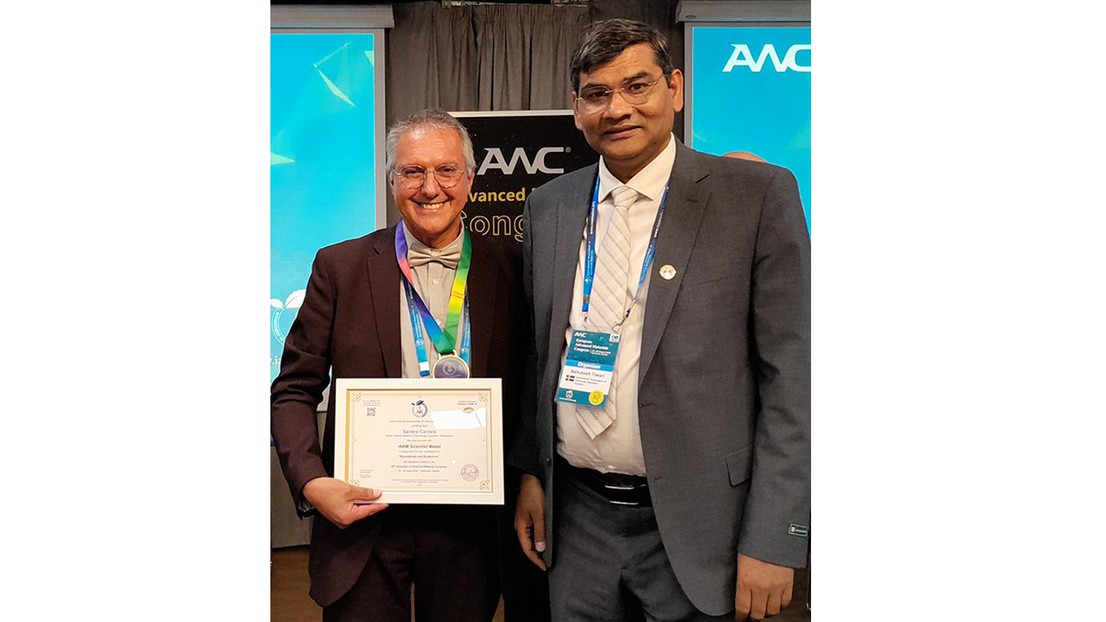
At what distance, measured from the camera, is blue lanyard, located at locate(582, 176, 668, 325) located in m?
1.60

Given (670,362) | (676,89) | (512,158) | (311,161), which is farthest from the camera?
(512,158)

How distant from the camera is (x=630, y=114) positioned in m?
1.61

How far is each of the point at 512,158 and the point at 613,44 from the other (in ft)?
2.24

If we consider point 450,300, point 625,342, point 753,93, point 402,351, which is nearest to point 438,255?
point 450,300

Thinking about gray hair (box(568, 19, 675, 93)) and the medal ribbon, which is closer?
gray hair (box(568, 19, 675, 93))

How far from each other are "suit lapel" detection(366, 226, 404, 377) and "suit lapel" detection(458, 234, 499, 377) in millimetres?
154

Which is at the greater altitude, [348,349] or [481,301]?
[481,301]

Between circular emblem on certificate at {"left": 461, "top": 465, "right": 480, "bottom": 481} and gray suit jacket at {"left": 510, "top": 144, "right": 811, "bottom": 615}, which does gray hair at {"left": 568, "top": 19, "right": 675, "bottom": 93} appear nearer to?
gray suit jacket at {"left": 510, "top": 144, "right": 811, "bottom": 615}

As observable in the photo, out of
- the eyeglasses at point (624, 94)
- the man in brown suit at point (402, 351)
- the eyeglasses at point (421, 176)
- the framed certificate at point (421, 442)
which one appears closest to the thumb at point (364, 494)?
the framed certificate at point (421, 442)

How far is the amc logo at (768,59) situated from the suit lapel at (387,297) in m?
0.88

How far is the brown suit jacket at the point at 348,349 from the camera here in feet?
5.54

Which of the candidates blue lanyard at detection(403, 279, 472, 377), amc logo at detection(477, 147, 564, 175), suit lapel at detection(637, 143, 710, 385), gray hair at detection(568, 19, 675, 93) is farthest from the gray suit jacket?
amc logo at detection(477, 147, 564, 175)

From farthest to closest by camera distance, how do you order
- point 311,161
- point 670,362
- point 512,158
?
1. point 512,158
2. point 311,161
3. point 670,362

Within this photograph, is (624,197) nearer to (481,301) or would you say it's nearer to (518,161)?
(481,301)
